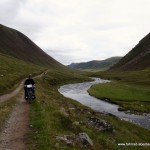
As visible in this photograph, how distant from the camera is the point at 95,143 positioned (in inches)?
963

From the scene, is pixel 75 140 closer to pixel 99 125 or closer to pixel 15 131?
pixel 15 131

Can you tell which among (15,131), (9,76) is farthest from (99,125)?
(9,76)

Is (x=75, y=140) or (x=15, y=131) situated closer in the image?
(x=75, y=140)

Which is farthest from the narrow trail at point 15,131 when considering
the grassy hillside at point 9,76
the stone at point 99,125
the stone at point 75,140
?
the grassy hillside at point 9,76

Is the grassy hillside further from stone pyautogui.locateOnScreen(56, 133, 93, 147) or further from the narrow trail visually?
stone pyautogui.locateOnScreen(56, 133, 93, 147)

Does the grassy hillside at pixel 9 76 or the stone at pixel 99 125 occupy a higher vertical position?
the grassy hillside at pixel 9 76

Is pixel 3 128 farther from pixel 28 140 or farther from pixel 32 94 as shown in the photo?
pixel 32 94

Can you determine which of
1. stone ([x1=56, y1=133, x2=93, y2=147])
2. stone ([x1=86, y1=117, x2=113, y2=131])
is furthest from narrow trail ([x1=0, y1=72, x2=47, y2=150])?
stone ([x1=86, y1=117, x2=113, y2=131])

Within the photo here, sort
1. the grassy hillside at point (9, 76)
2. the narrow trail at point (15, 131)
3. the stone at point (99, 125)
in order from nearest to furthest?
the narrow trail at point (15, 131)
the stone at point (99, 125)
the grassy hillside at point (9, 76)

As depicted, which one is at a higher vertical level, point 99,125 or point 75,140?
point 75,140

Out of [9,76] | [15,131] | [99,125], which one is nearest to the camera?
[15,131]

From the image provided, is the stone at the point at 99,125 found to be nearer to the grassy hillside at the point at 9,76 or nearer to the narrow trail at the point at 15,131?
the narrow trail at the point at 15,131

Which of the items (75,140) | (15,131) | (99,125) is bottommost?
(99,125)

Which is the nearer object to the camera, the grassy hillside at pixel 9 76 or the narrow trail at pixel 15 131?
the narrow trail at pixel 15 131
